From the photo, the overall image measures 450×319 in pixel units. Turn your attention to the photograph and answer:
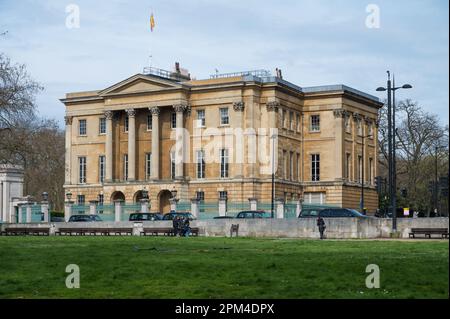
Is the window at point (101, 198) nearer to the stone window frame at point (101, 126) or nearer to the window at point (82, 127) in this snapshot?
the stone window frame at point (101, 126)

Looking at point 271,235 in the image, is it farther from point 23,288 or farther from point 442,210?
point 442,210

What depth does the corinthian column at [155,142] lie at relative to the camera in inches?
3895

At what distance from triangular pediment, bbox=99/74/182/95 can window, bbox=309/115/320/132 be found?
48.5 feet

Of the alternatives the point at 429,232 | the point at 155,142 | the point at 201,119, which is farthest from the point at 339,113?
the point at 429,232

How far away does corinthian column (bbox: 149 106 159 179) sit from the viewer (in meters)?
98.9

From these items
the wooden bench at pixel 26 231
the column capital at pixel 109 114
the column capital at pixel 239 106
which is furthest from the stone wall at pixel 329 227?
the column capital at pixel 109 114

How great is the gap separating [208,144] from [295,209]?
1901 centimetres

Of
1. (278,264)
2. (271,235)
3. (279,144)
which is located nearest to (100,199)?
(279,144)

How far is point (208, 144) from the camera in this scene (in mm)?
97125

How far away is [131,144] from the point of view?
333ft

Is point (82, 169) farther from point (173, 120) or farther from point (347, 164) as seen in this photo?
point (347, 164)

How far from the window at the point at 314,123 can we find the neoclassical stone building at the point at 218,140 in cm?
11

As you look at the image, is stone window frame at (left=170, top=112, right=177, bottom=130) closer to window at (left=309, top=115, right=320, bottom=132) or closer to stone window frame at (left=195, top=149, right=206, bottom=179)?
stone window frame at (left=195, top=149, right=206, bottom=179)

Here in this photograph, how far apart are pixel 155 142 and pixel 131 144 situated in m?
3.42
